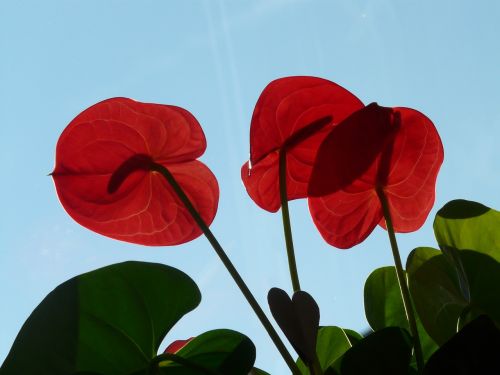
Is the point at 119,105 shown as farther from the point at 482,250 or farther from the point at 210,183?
the point at 482,250

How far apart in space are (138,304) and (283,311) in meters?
0.15

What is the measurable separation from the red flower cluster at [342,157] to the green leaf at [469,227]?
69 mm

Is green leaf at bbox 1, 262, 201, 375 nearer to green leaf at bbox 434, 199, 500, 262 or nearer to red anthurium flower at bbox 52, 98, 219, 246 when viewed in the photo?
red anthurium flower at bbox 52, 98, 219, 246

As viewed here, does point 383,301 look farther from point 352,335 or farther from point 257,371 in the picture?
point 257,371

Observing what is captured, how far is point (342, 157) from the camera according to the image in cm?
60

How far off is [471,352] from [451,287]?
0.18m

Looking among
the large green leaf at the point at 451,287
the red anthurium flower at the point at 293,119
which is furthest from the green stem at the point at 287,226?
the large green leaf at the point at 451,287

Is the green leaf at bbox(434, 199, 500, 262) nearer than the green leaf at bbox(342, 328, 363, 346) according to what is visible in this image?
Yes

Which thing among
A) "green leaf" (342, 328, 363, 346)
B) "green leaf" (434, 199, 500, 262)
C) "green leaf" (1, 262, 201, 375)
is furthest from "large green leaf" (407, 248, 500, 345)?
"green leaf" (1, 262, 201, 375)

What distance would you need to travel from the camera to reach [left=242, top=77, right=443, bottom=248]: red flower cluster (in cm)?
60

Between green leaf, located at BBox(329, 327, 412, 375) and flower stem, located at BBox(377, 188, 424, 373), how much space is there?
0.08ft

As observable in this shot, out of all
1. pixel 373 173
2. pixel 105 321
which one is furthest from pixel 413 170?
pixel 105 321

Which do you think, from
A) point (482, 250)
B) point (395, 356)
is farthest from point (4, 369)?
point (482, 250)

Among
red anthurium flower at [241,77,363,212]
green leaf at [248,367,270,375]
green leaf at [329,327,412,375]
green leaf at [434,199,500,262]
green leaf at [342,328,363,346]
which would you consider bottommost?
green leaf at [248,367,270,375]
